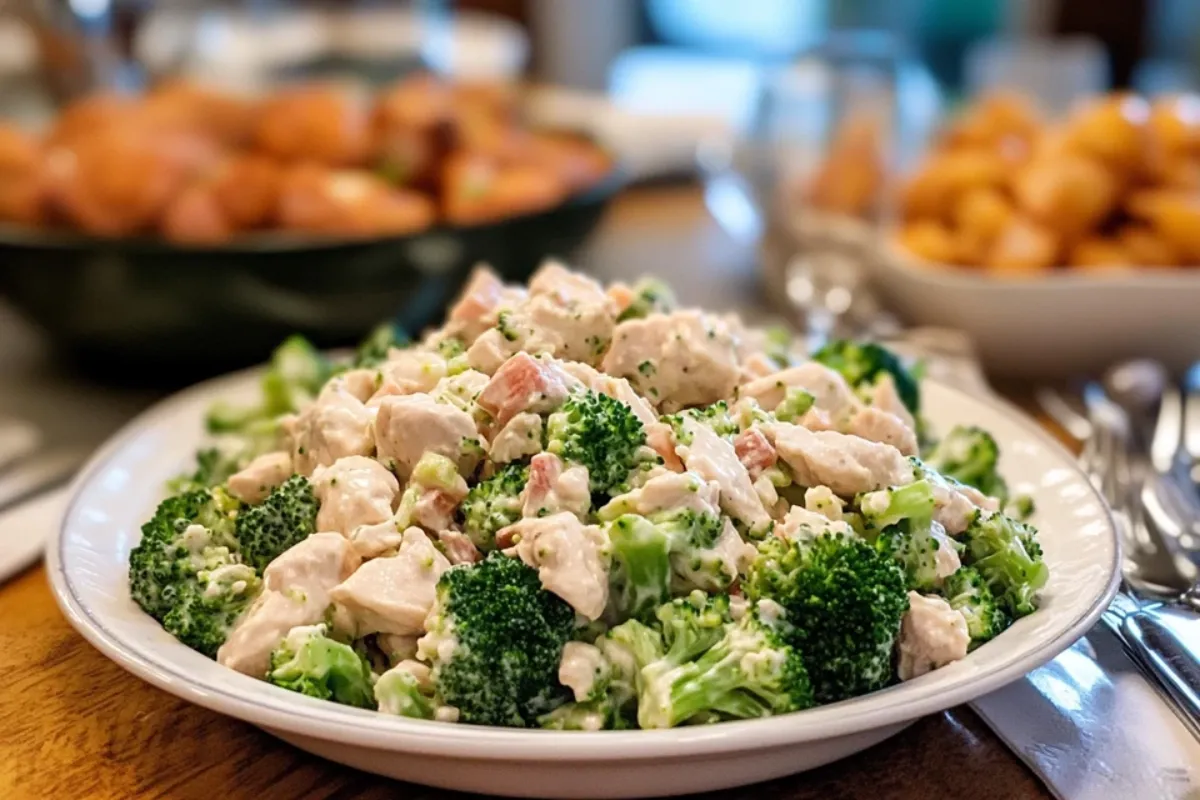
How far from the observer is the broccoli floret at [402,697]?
2.98 ft

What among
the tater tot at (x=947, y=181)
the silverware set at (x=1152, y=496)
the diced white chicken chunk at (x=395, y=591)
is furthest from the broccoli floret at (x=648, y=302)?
the tater tot at (x=947, y=181)

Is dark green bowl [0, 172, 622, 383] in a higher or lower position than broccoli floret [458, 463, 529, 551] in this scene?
lower

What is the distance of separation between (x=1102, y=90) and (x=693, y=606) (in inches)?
112

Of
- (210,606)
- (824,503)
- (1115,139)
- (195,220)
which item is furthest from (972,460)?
(195,220)

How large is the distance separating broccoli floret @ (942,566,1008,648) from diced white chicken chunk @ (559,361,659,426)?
0.30 m

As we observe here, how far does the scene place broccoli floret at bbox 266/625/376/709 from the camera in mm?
918

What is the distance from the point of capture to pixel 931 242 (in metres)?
2.09

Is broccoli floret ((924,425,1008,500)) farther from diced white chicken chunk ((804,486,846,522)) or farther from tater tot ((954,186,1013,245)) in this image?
tater tot ((954,186,1013,245))

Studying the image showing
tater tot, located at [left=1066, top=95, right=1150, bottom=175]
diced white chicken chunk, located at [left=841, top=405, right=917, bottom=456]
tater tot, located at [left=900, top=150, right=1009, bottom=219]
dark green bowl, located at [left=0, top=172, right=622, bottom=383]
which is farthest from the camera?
tater tot, located at [left=900, top=150, right=1009, bottom=219]

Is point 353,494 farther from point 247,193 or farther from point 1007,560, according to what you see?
point 247,193

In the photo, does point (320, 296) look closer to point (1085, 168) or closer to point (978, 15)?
point (1085, 168)

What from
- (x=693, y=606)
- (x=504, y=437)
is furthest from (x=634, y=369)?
(x=693, y=606)

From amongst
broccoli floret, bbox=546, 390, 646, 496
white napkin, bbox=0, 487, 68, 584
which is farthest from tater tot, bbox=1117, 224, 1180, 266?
white napkin, bbox=0, 487, 68, 584

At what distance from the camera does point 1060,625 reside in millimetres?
956
